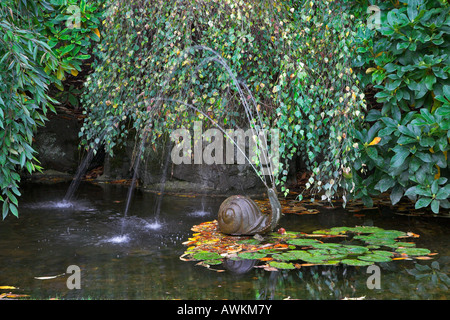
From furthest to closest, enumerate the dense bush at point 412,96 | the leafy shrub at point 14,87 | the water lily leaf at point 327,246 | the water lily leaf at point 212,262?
the dense bush at point 412,96 < the water lily leaf at point 327,246 < the water lily leaf at point 212,262 < the leafy shrub at point 14,87

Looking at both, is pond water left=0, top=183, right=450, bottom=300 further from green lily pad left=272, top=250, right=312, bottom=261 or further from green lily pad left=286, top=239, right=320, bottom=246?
green lily pad left=286, top=239, right=320, bottom=246

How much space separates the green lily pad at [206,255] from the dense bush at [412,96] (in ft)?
6.33

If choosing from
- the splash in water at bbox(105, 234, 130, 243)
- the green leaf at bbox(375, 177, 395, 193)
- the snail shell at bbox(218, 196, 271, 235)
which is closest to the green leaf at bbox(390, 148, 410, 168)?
the green leaf at bbox(375, 177, 395, 193)

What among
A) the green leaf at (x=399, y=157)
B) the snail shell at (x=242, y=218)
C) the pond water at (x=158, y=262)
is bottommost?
the pond water at (x=158, y=262)

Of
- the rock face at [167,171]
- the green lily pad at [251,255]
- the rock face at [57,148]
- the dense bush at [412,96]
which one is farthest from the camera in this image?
the rock face at [57,148]

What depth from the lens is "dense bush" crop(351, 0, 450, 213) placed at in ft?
15.3

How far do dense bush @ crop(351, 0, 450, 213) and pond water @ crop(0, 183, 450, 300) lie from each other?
652 mm

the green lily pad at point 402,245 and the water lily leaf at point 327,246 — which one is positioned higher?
the green lily pad at point 402,245

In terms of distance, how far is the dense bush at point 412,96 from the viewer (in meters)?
4.68

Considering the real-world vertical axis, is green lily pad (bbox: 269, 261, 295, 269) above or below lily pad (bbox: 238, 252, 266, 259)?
below

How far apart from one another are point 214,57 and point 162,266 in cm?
234

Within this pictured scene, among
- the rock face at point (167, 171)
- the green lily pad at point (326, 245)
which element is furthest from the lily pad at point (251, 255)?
the rock face at point (167, 171)

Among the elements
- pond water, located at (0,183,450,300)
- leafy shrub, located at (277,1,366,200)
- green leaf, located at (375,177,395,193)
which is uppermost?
leafy shrub, located at (277,1,366,200)

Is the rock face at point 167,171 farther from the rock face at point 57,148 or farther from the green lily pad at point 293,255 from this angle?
the green lily pad at point 293,255
